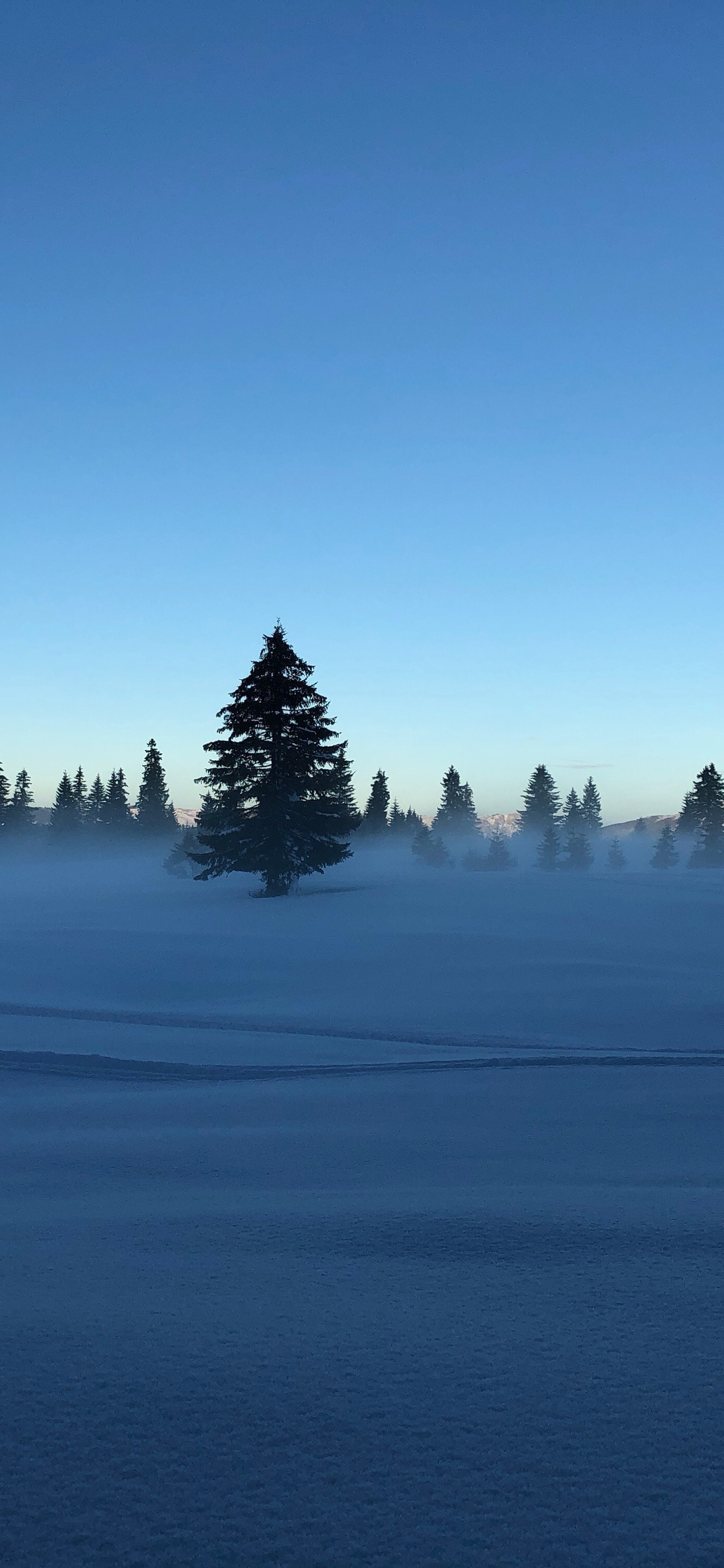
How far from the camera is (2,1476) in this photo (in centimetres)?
228

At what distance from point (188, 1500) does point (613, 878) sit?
27.2 m

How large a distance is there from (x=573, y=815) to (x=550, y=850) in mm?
10426

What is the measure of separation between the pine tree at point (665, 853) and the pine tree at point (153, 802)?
4601 centimetres

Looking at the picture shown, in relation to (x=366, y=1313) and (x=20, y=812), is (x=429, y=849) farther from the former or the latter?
(x=366, y=1313)

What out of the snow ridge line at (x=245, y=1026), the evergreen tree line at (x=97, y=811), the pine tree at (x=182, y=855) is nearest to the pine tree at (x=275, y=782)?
the snow ridge line at (x=245, y=1026)

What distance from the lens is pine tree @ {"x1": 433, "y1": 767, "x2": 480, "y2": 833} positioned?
3762 inches

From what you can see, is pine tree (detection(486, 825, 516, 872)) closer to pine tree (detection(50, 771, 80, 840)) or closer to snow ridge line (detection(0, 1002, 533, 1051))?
pine tree (detection(50, 771, 80, 840))

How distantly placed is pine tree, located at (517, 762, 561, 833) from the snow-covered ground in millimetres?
77888

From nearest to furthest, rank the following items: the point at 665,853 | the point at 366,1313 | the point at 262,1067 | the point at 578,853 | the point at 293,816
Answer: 1. the point at 366,1313
2. the point at 262,1067
3. the point at 293,816
4. the point at 665,853
5. the point at 578,853

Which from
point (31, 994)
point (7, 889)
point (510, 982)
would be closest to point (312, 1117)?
point (510, 982)

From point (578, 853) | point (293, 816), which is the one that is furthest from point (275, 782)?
point (578, 853)

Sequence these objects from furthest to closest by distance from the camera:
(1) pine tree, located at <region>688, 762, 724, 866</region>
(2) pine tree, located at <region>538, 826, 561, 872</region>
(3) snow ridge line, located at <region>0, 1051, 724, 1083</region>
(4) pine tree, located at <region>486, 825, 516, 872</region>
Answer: (4) pine tree, located at <region>486, 825, 516, 872</region>
(2) pine tree, located at <region>538, 826, 561, 872</region>
(1) pine tree, located at <region>688, 762, 724, 866</region>
(3) snow ridge line, located at <region>0, 1051, 724, 1083</region>

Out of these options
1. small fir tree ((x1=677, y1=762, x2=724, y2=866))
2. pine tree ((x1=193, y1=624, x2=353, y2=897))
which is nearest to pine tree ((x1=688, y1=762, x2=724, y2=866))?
small fir tree ((x1=677, y1=762, x2=724, y2=866))

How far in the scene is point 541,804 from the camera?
Result: 85688 millimetres
